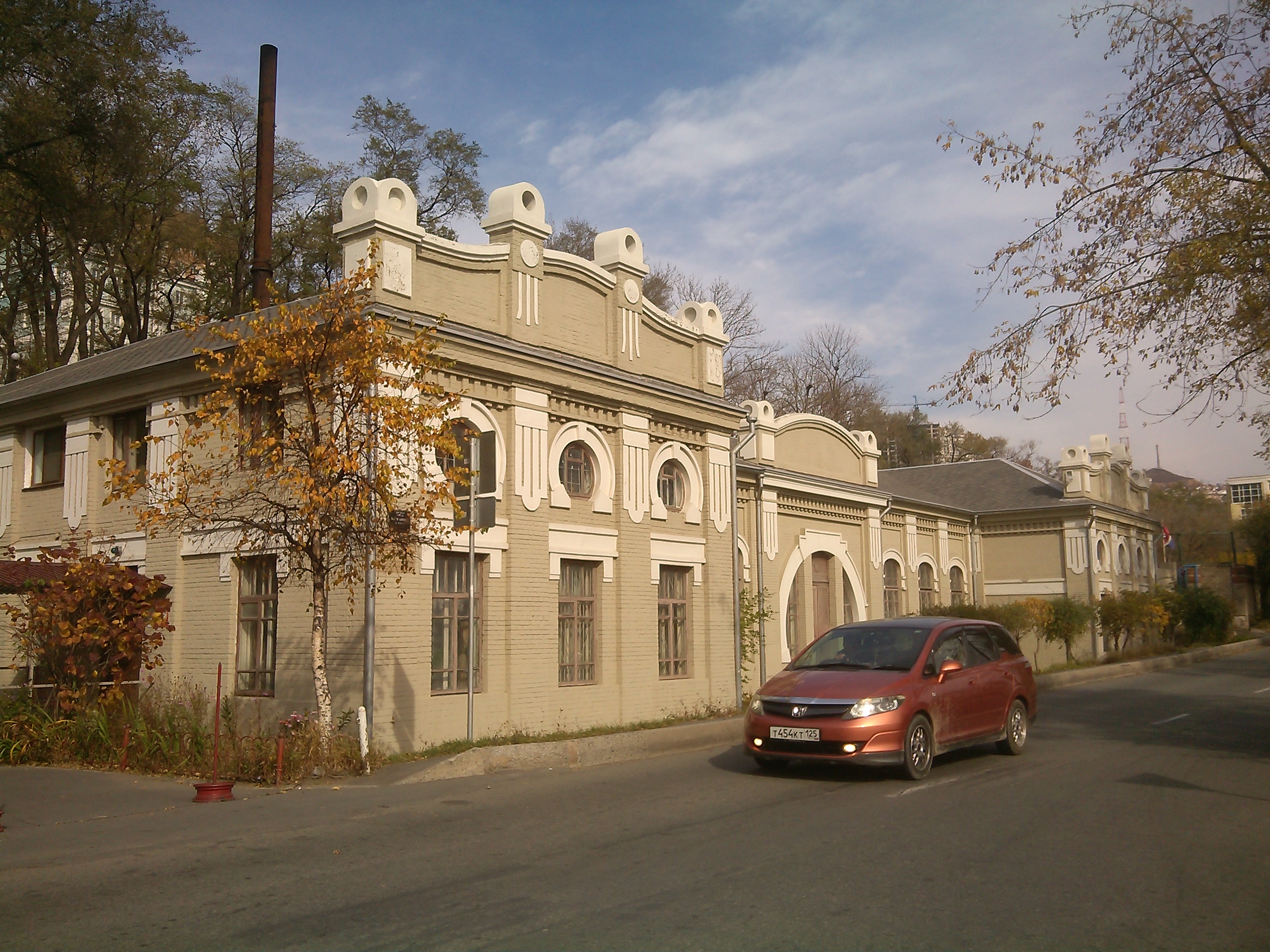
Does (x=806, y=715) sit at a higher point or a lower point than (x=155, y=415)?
lower

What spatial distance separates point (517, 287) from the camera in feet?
50.8

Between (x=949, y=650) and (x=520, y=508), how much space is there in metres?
6.19

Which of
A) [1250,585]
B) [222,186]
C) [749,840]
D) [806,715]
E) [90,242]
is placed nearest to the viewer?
[749,840]

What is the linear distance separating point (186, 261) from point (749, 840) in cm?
2917

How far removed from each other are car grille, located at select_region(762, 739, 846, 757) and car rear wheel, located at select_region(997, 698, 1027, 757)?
129 inches

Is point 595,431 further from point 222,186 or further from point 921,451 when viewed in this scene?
point 921,451

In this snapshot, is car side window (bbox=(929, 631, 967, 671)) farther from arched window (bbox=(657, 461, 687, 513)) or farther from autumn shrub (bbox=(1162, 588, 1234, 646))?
autumn shrub (bbox=(1162, 588, 1234, 646))

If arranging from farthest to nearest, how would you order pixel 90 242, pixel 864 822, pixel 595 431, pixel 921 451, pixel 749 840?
pixel 921 451 < pixel 90 242 < pixel 595 431 < pixel 864 822 < pixel 749 840

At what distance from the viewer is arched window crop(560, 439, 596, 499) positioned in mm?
16422

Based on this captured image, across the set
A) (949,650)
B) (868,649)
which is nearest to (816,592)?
(949,650)

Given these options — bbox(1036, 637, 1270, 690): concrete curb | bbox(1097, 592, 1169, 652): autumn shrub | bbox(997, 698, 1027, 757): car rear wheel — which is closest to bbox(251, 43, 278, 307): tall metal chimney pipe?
bbox(997, 698, 1027, 757): car rear wheel

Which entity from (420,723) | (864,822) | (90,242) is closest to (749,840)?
(864,822)

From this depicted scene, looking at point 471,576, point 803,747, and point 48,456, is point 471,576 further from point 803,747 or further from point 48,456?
point 48,456

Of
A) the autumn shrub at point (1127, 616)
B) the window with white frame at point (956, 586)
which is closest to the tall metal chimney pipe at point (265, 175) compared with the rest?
the window with white frame at point (956, 586)
